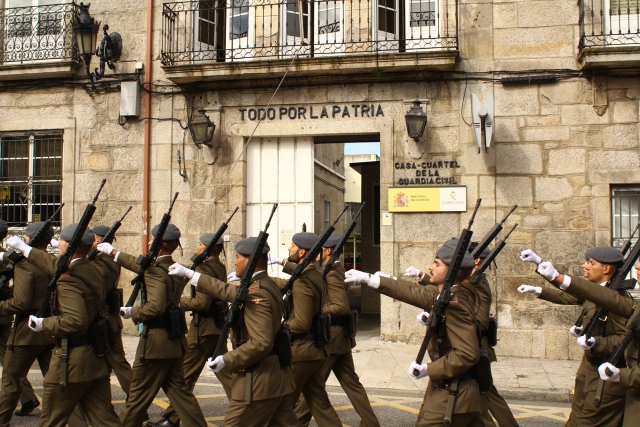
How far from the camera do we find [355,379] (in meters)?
6.34

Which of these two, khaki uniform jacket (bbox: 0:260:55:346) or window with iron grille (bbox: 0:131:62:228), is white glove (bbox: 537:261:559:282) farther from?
window with iron grille (bbox: 0:131:62:228)

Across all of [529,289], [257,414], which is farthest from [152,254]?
[529,289]

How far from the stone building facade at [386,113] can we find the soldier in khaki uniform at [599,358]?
451 centimetres

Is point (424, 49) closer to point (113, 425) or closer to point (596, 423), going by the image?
point (596, 423)

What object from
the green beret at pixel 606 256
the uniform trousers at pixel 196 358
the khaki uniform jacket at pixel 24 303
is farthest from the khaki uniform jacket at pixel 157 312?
the green beret at pixel 606 256

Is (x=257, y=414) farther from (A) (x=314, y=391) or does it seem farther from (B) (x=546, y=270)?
(B) (x=546, y=270)

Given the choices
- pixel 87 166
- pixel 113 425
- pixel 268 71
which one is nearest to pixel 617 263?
pixel 113 425

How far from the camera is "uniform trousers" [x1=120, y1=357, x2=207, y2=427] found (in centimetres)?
578

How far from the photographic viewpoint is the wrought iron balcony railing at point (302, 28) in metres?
10.8

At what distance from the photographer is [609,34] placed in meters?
9.73

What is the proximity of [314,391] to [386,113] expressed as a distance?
5.82 m

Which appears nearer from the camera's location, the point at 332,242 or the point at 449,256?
the point at 449,256

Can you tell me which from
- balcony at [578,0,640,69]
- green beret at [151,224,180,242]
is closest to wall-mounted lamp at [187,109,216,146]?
green beret at [151,224,180,242]

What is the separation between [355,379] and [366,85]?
18.8 ft
